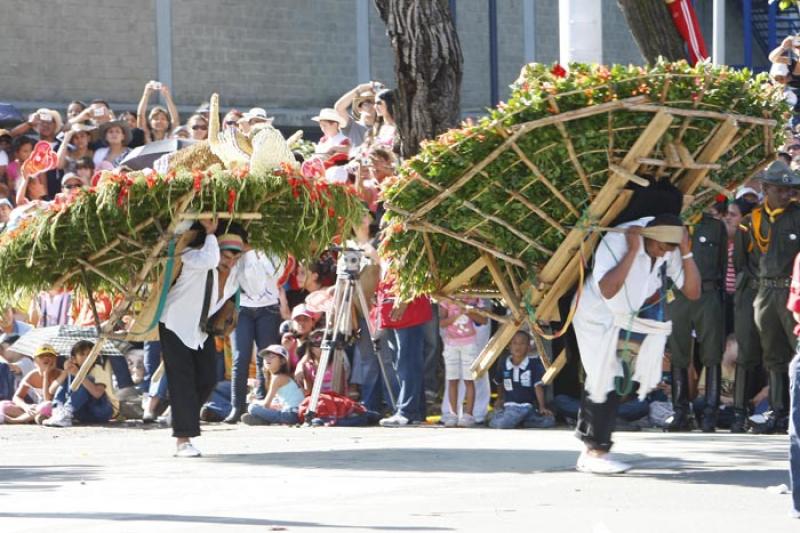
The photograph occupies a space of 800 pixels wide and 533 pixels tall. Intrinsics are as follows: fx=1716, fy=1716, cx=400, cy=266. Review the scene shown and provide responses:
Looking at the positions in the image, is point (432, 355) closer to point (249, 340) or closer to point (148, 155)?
point (249, 340)

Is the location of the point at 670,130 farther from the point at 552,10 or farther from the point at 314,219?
the point at 552,10

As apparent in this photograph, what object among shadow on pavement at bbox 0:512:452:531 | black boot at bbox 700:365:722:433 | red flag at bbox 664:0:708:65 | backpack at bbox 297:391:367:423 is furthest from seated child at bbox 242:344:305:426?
shadow on pavement at bbox 0:512:452:531

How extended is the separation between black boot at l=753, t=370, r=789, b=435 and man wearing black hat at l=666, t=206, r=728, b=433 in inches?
22.8

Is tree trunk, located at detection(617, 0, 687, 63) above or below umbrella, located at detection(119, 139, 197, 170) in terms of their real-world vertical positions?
above

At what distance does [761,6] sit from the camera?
35.2 m

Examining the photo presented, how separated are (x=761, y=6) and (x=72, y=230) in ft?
83.4

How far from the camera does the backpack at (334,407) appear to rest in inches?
609

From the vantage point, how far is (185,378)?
40.2ft

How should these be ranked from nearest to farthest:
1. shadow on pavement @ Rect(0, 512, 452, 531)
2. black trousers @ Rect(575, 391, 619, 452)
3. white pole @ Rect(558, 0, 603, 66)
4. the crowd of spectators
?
1. shadow on pavement @ Rect(0, 512, 452, 531)
2. black trousers @ Rect(575, 391, 619, 452)
3. white pole @ Rect(558, 0, 603, 66)
4. the crowd of spectators

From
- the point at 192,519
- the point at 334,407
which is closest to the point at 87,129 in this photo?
the point at 334,407

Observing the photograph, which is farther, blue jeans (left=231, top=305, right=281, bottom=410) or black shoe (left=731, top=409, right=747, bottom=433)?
blue jeans (left=231, top=305, right=281, bottom=410)

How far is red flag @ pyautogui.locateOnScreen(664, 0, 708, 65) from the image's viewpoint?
17125mm

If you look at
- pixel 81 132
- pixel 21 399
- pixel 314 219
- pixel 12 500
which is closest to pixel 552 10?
pixel 81 132

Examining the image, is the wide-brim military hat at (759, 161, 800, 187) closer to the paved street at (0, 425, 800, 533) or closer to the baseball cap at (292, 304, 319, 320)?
the paved street at (0, 425, 800, 533)
